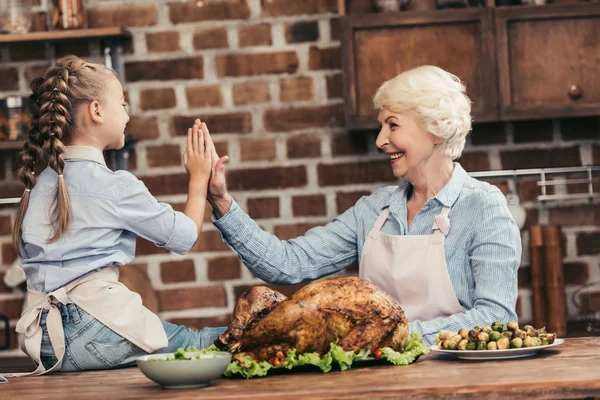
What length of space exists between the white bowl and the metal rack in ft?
6.58

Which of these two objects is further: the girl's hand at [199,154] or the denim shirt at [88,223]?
the girl's hand at [199,154]

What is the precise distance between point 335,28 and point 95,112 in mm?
1402

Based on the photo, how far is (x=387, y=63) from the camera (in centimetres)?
347

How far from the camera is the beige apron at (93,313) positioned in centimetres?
226

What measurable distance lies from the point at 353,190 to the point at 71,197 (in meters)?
1.50

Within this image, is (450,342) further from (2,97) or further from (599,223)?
(2,97)

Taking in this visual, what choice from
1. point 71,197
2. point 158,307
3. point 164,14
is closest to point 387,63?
point 164,14

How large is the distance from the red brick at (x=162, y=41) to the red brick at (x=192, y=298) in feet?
2.90

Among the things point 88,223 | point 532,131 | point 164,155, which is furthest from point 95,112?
point 532,131

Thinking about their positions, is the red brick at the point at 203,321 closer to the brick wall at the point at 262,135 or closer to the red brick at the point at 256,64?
the brick wall at the point at 262,135

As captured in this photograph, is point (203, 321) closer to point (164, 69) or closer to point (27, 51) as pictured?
point (164, 69)

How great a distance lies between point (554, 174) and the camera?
3.66 metres

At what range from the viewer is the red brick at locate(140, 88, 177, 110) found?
367 centimetres

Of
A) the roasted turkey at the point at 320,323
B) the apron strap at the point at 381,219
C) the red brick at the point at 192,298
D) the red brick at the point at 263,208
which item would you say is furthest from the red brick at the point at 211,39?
the roasted turkey at the point at 320,323
